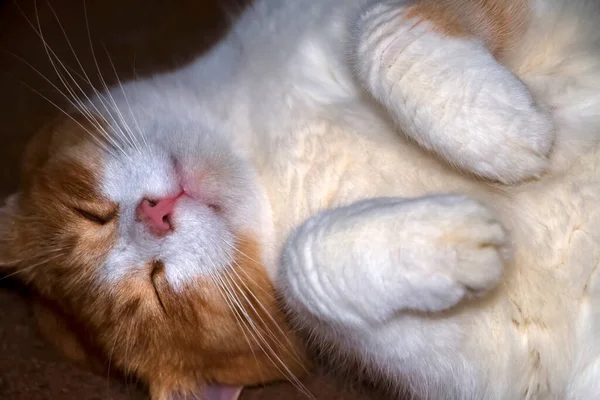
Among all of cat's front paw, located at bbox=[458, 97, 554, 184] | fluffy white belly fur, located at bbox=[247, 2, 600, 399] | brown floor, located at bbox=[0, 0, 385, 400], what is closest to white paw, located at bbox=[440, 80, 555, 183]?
cat's front paw, located at bbox=[458, 97, 554, 184]

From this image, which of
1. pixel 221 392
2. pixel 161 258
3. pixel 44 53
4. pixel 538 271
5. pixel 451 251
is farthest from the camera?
pixel 44 53

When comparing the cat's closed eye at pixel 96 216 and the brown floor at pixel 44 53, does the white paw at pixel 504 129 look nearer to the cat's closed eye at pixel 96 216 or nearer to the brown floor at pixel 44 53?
the cat's closed eye at pixel 96 216

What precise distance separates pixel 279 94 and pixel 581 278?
76cm

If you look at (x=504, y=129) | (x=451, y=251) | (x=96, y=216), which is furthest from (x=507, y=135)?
(x=96, y=216)

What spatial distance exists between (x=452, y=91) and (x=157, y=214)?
25.9 inches

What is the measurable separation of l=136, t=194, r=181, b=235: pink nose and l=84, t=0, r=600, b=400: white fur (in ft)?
0.09

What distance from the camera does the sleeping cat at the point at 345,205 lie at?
1098 mm

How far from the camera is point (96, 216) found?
1.43m

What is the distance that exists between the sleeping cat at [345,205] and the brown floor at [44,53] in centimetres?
46

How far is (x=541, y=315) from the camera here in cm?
121

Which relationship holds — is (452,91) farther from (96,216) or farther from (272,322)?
(96,216)

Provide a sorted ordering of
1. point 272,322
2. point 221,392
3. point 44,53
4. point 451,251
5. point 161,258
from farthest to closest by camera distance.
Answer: point 44,53, point 221,392, point 272,322, point 161,258, point 451,251

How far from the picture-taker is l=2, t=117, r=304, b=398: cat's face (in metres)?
1.34

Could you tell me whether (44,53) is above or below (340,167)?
above
